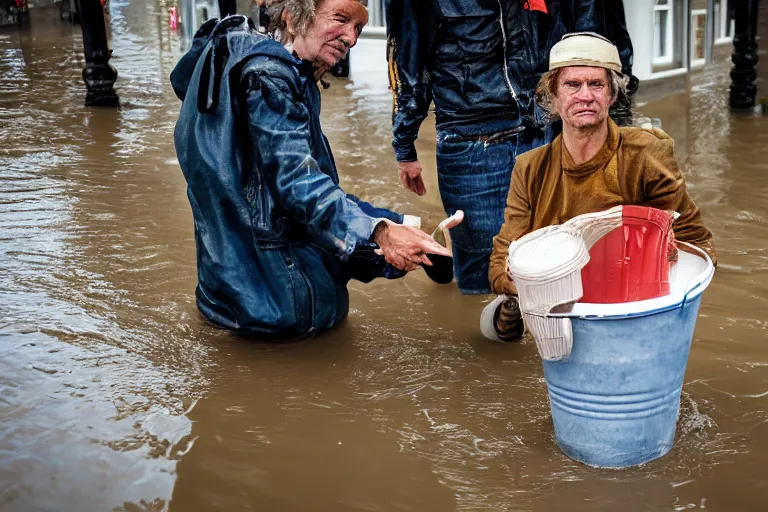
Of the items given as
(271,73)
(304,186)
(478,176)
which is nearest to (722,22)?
(478,176)

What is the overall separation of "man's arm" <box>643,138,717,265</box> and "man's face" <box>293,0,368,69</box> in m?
1.25

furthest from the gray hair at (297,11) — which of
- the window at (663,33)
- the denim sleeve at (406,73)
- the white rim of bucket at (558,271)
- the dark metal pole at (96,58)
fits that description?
the window at (663,33)

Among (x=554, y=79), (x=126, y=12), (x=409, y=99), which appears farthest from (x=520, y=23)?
(x=126, y=12)

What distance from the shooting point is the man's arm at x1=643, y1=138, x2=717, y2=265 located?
3549mm

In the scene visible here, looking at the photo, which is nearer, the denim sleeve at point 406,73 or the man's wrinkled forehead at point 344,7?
the man's wrinkled forehead at point 344,7

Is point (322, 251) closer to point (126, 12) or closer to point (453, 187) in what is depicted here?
point (453, 187)

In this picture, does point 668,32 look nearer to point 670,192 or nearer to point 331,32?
point 331,32

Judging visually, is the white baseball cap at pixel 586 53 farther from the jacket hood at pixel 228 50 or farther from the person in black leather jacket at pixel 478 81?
the jacket hood at pixel 228 50

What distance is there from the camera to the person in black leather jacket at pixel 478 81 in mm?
4512

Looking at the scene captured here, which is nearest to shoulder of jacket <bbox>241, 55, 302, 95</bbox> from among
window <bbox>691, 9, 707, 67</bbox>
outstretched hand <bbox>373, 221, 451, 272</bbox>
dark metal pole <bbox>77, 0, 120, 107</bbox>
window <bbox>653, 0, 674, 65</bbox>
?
outstretched hand <bbox>373, 221, 451, 272</bbox>

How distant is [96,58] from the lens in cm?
1075

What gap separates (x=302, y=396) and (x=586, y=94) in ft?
4.89

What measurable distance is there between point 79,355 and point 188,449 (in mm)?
1000

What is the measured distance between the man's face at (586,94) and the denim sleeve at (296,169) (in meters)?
0.83
